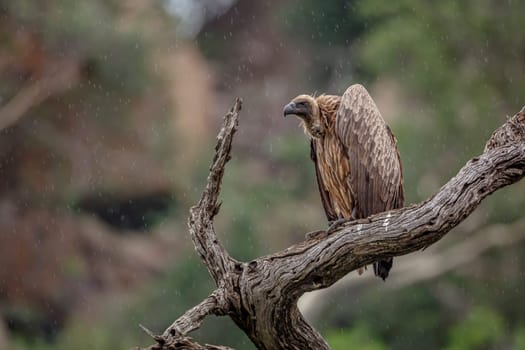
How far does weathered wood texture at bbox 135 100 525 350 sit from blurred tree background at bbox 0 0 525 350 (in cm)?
949

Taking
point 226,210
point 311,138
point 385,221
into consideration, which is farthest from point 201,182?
point 385,221

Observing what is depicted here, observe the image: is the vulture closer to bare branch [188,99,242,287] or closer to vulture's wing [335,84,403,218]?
vulture's wing [335,84,403,218]

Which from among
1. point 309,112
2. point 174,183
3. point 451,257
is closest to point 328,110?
point 309,112

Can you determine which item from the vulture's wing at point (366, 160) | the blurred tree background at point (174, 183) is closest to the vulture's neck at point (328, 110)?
the vulture's wing at point (366, 160)

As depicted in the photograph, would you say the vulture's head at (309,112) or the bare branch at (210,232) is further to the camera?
the vulture's head at (309,112)

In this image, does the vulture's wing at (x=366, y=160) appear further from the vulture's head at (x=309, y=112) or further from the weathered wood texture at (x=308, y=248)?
the weathered wood texture at (x=308, y=248)

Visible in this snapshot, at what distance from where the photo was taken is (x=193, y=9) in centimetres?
2358

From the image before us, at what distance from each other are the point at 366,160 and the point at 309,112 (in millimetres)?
369

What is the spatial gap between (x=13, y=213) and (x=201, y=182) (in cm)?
290

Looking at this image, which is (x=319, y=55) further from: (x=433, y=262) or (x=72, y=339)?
(x=72, y=339)

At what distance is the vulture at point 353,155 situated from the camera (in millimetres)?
5629

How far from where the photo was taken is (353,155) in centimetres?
564

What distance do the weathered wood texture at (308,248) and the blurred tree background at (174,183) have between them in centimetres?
949

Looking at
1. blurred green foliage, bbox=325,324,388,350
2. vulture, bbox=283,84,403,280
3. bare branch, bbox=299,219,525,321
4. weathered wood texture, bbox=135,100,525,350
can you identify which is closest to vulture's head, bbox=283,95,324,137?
vulture, bbox=283,84,403,280
